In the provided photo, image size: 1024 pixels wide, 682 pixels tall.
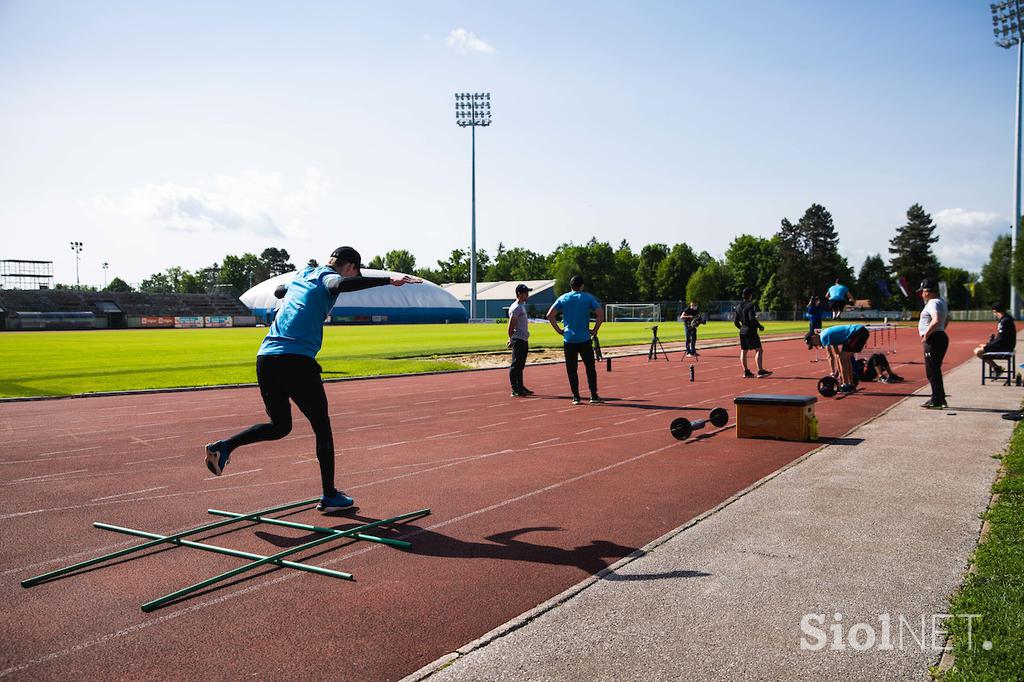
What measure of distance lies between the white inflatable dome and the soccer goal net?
22.7 metres

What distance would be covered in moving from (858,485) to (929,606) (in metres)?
2.90

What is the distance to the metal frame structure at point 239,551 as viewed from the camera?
4692 millimetres

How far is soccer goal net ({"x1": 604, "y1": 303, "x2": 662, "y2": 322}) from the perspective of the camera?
89.9 m

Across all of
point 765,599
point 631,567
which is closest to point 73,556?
point 631,567

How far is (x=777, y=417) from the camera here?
937cm

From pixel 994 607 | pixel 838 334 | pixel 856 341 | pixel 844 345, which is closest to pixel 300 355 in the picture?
pixel 994 607

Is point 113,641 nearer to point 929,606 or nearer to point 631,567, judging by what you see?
point 631,567

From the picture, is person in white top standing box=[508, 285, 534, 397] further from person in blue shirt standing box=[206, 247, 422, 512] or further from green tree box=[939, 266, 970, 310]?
green tree box=[939, 266, 970, 310]

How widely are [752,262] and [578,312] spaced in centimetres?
11166

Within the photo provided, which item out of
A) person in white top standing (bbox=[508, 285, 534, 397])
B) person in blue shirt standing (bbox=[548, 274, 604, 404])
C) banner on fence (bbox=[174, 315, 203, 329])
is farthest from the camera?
banner on fence (bbox=[174, 315, 203, 329])

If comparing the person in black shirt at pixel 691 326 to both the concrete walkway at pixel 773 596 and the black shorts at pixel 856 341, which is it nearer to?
the black shorts at pixel 856 341

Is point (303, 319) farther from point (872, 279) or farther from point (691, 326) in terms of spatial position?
point (872, 279)

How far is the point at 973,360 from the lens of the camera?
22422 mm

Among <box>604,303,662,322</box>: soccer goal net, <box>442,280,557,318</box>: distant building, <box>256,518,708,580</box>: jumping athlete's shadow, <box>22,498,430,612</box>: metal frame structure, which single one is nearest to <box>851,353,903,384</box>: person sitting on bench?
<box>256,518,708,580</box>: jumping athlete's shadow
